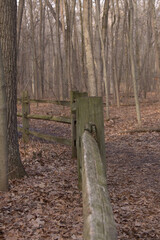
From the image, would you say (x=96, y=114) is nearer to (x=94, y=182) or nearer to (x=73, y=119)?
(x=94, y=182)

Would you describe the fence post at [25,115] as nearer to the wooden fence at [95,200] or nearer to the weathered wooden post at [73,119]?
the weathered wooden post at [73,119]

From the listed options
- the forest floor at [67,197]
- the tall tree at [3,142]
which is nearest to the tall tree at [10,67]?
the forest floor at [67,197]

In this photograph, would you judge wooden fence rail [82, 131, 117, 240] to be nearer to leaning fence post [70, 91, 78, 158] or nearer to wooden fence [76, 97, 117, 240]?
wooden fence [76, 97, 117, 240]

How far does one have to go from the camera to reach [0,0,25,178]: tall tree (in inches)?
194

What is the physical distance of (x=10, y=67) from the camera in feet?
16.7

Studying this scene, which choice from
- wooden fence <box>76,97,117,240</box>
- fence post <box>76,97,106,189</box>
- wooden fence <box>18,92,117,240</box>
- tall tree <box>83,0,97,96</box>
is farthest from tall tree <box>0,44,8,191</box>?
tall tree <box>83,0,97,96</box>

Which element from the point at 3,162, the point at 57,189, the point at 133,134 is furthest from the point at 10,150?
the point at 133,134

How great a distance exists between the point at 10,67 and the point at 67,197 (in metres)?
2.59

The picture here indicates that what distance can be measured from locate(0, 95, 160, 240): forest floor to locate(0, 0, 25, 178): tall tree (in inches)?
15.0

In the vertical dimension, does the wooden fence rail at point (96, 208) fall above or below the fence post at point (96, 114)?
below

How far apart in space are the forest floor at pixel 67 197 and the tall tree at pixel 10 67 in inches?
15.0

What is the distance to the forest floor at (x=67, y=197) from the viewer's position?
327 cm

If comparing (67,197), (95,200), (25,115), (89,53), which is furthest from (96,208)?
(89,53)

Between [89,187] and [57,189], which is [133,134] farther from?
[89,187]
